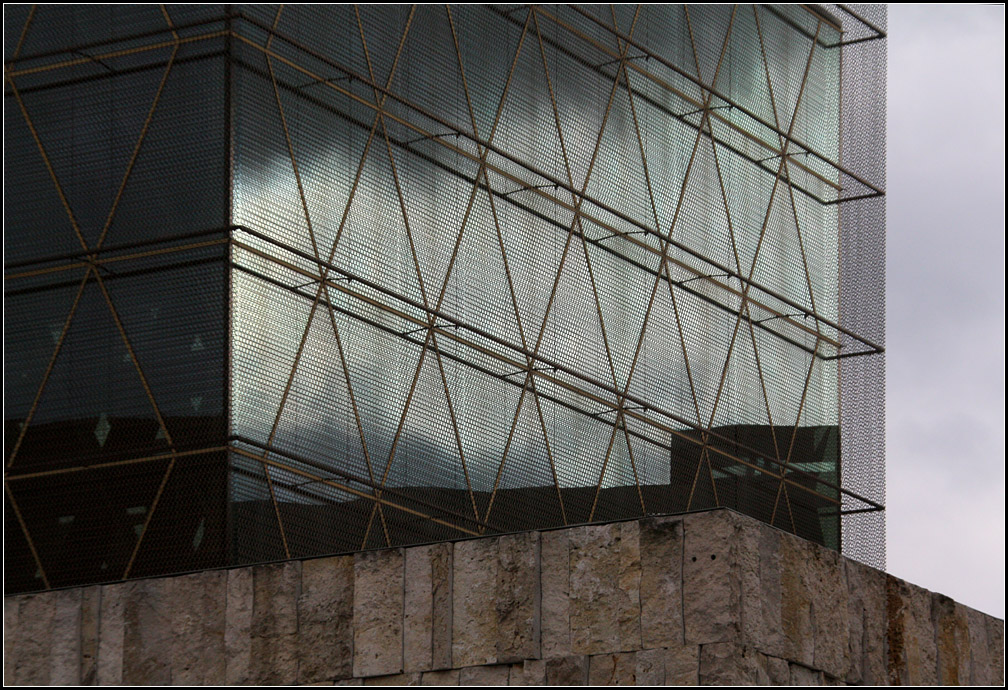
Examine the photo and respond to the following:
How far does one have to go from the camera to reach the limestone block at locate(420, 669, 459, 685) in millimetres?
15974

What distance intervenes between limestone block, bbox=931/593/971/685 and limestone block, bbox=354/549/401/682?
5.04 meters

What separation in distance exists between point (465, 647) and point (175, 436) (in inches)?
207

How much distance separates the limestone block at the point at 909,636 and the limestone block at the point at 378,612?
4.41m

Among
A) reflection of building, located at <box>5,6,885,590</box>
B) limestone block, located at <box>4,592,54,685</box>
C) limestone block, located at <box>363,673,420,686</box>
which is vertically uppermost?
reflection of building, located at <box>5,6,885,590</box>

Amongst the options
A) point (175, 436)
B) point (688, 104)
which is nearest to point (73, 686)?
point (175, 436)

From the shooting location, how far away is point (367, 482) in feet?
69.9

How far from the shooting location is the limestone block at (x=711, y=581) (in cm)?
1494

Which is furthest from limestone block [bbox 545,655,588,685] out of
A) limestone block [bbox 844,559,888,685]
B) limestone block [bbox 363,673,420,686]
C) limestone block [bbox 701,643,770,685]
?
limestone block [bbox 844,559,888,685]

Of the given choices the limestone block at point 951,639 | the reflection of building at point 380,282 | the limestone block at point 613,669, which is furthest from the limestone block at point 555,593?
the reflection of building at point 380,282

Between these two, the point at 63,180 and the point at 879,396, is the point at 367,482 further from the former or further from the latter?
the point at 879,396

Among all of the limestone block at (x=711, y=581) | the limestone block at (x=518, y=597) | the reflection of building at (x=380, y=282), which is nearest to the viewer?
the limestone block at (x=711, y=581)

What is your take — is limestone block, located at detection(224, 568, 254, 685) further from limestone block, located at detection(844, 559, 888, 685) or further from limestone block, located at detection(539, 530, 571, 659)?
limestone block, located at detection(844, 559, 888, 685)

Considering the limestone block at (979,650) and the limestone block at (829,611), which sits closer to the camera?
the limestone block at (829,611)

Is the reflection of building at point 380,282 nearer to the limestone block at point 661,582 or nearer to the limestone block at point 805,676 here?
the limestone block at point 661,582
